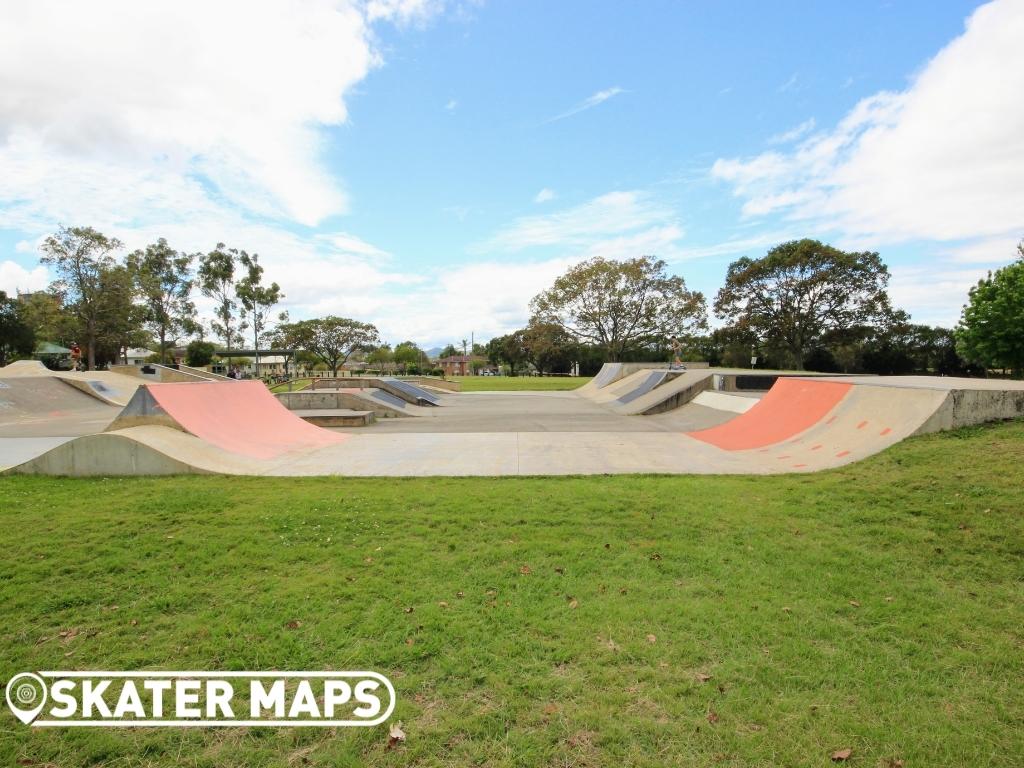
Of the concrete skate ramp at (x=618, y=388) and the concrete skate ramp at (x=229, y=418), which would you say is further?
the concrete skate ramp at (x=618, y=388)

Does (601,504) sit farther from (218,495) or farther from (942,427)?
(942,427)

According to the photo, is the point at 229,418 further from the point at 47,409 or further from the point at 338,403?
the point at 47,409

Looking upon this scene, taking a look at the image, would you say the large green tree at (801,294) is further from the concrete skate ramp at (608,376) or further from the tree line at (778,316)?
the concrete skate ramp at (608,376)

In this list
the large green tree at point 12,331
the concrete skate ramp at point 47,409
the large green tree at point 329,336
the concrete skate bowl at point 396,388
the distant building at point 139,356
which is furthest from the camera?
the distant building at point 139,356

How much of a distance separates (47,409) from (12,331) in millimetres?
32289

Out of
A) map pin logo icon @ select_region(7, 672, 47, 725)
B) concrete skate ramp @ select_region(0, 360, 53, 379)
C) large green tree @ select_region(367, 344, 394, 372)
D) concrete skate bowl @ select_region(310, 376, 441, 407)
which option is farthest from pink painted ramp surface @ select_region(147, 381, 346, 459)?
large green tree @ select_region(367, 344, 394, 372)

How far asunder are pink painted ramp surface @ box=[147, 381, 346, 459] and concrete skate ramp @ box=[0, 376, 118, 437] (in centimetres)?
462

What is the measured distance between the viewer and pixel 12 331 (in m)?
41.2

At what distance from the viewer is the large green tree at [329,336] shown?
60.2 metres

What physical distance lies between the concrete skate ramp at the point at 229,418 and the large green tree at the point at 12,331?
42216mm

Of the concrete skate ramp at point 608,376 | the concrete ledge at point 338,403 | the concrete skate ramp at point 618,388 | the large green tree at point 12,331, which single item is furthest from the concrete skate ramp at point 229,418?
the large green tree at point 12,331

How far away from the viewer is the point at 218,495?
630 cm

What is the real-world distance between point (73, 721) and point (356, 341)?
62.0m

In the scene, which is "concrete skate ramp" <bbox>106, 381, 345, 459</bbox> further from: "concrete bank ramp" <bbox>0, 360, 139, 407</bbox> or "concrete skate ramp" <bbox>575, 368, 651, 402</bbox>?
"concrete skate ramp" <bbox>575, 368, 651, 402</bbox>
